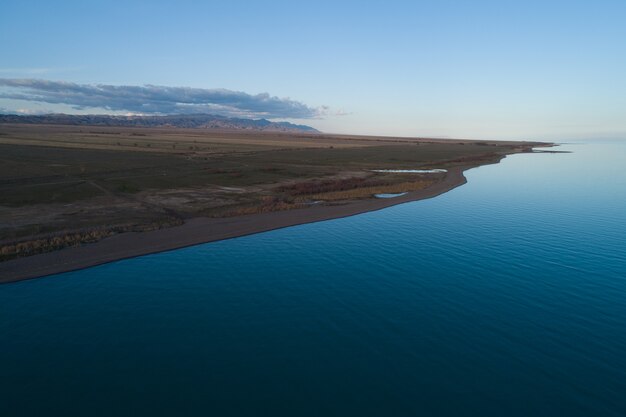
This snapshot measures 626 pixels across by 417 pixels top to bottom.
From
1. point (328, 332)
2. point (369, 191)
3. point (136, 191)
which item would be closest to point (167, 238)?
point (328, 332)

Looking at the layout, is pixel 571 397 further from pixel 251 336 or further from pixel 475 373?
pixel 251 336

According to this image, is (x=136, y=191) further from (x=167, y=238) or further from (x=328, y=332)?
(x=328, y=332)

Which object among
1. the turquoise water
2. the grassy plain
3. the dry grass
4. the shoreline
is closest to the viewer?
the turquoise water

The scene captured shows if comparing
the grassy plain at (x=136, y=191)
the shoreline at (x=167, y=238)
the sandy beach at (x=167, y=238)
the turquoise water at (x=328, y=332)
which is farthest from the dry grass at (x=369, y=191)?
the turquoise water at (x=328, y=332)

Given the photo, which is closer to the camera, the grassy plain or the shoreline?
the shoreline

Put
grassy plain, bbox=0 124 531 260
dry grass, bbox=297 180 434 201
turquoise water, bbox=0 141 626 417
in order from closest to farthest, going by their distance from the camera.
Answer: turquoise water, bbox=0 141 626 417 < grassy plain, bbox=0 124 531 260 < dry grass, bbox=297 180 434 201

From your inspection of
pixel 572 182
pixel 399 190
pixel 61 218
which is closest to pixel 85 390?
pixel 61 218

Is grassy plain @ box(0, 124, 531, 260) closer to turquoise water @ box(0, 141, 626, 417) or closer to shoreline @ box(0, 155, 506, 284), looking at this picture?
shoreline @ box(0, 155, 506, 284)

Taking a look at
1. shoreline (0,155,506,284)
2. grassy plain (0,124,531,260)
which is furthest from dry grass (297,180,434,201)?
shoreline (0,155,506,284)
